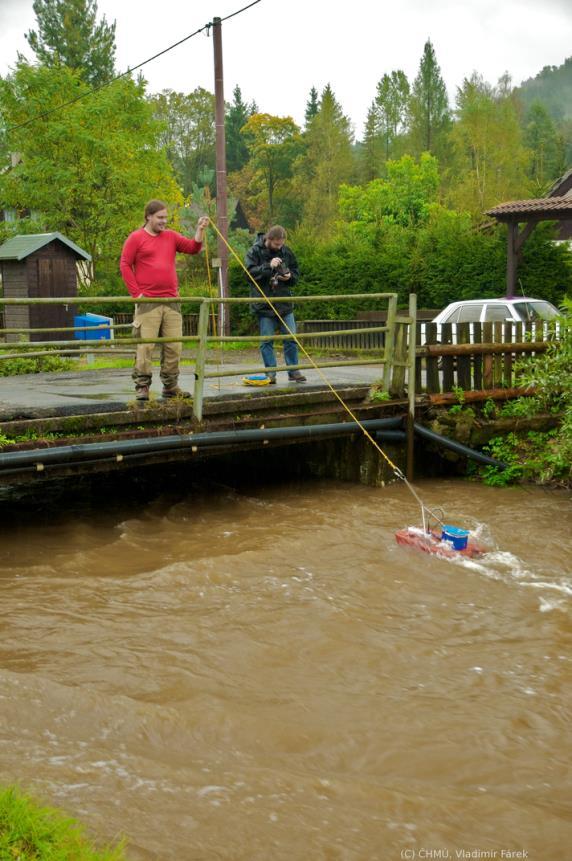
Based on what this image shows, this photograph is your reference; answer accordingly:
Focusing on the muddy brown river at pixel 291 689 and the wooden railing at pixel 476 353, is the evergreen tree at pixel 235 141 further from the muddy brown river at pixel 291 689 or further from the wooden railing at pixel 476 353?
the muddy brown river at pixel 291 689

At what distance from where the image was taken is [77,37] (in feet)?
194

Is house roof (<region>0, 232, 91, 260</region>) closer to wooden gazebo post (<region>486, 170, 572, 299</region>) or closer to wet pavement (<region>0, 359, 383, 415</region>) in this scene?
wet pavement (<region>0, 359, 383, 415</region>)

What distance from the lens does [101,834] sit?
397 cm

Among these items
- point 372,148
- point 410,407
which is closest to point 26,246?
point 410,407

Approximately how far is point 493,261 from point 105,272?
59.2 ft

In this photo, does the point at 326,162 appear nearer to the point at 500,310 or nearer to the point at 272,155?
the point at 272,155

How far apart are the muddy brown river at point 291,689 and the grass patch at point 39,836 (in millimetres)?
187

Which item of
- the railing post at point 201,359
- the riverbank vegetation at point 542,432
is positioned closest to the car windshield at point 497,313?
the riverbank vegetation at point 542,432

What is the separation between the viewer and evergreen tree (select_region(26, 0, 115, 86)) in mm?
58719

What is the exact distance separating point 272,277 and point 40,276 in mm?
12828

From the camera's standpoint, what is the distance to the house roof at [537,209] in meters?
22.1

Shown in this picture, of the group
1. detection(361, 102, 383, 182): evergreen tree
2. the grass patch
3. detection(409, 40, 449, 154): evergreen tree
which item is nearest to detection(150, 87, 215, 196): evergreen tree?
detection(361, 102, 383, 182): evergreen tree

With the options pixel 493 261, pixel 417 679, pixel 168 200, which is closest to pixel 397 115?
pixel 168 200

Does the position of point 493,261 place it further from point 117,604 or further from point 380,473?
point 117,604
